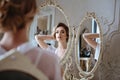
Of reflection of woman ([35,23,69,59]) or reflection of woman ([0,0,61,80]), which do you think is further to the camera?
reflection of woman ([35,23,69,59])

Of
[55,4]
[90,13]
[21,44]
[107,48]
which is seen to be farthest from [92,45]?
[21,44]

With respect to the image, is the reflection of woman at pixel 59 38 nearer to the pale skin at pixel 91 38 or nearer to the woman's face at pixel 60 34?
the woman's face at pixel 60 34

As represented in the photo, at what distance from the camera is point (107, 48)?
2.14m

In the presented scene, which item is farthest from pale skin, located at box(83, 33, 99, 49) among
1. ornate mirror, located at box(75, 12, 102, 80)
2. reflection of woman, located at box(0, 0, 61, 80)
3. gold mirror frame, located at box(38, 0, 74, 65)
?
→ reflection of woman, located at box(0, 0, 61, 80)

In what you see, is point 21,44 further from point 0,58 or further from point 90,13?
point 90,13

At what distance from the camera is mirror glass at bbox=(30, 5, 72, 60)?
220 cm

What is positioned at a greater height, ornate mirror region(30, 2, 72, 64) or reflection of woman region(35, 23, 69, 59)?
ornate mirror region(30, 2, 72, 64)

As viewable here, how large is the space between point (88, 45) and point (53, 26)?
0.38 m

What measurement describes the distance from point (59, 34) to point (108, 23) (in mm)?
471

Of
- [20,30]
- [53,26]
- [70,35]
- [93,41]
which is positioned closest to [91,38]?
[93,41]

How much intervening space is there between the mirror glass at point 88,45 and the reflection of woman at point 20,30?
4.77 ft

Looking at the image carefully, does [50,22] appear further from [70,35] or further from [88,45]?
[88,45]

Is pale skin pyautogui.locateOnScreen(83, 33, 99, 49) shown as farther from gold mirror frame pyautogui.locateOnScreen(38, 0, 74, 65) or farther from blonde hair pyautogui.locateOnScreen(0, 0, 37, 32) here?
blonde hair pyautogui.locateOnScreen(0, 0, 37, 32)

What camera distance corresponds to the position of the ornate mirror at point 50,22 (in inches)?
86.7
